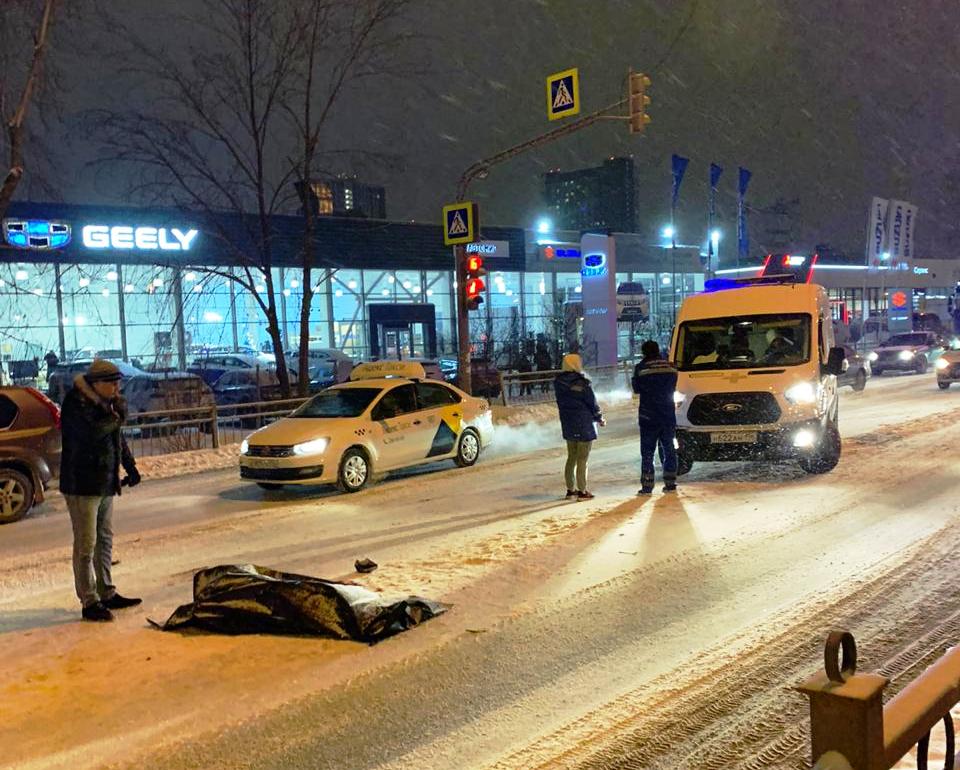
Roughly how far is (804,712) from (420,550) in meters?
4.23

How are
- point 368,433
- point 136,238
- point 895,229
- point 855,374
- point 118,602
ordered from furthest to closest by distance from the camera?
point 895,229 < point 136,238 < point 855,374 < point 368,433 < point 118,602

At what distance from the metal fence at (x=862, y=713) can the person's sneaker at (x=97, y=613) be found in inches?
214

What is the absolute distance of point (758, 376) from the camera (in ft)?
37.7

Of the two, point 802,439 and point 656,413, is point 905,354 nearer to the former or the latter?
point 802,439

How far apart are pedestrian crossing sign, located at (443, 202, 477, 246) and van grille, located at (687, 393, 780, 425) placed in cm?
908

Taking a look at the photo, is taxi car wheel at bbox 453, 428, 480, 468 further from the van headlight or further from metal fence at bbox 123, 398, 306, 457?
metal fence at bbox 123, 398, 306, 457

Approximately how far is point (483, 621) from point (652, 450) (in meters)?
5.14

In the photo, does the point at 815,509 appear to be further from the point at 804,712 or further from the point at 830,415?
the point at 804,712

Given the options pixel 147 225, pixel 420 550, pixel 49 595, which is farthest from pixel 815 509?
pixel 147 225

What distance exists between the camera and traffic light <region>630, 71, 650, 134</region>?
17.1 meters

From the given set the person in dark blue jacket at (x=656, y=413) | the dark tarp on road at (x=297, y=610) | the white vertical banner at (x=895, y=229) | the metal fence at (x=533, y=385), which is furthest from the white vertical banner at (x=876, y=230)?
the dark tarp on road at (x=297, y=610)

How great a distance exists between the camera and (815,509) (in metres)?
9.36

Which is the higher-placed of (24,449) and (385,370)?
(385,370)

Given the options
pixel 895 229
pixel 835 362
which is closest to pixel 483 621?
pixel 835 362
